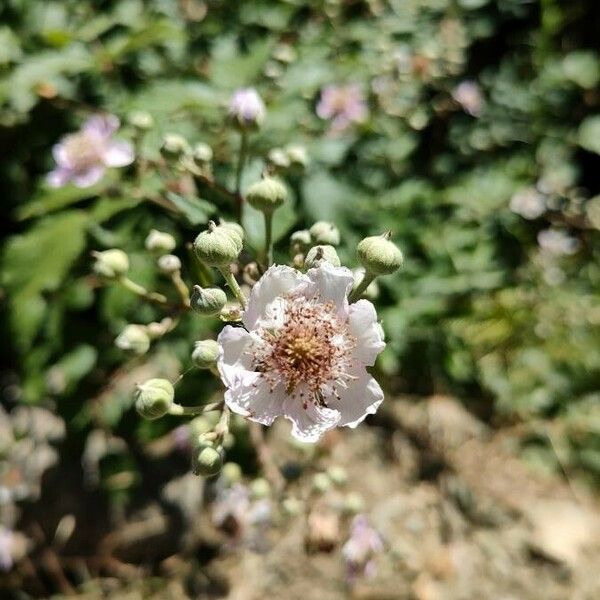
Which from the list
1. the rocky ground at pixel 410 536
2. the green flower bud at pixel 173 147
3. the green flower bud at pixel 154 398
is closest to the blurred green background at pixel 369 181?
the green flower bud at pixel 173 147

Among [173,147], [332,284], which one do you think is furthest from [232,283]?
[173,147]

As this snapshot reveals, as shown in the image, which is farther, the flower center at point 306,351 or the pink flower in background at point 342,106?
the pink flower in background at point 342,106

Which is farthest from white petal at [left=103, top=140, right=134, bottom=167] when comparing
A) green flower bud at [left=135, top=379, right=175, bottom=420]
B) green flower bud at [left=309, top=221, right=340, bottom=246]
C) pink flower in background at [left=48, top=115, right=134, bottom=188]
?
green flower bud at [left=135, top=379, right=175, bottom=420]

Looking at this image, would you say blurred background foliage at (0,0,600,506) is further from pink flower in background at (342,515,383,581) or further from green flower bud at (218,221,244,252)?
pink flower in background at (342,515,383,581)

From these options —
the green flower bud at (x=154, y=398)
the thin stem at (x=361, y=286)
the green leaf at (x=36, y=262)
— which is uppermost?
the thin stem at (x=361, y=286)

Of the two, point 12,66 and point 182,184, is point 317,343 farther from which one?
point 12,66

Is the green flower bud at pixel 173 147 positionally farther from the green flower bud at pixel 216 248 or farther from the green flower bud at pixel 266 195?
the green flower bud at pixel 216 248

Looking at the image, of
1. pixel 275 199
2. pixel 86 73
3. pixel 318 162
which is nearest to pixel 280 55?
pixel 318 162
